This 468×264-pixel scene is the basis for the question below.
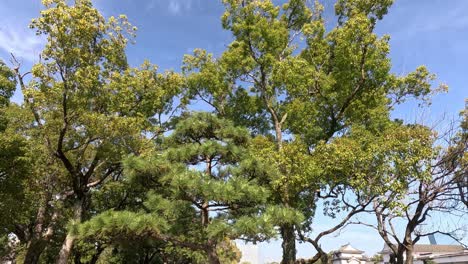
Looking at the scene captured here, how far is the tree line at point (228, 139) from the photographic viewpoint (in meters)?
6.75

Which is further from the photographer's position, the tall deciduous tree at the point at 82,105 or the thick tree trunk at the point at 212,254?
the tall deciduous tree at the point at 82,105

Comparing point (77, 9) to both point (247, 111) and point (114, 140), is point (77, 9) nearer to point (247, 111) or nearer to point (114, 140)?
point (114, 140)

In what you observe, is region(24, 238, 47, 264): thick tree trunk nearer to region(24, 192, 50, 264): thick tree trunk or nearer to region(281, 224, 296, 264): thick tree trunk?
region(24, 192, 50, 264): thick tree trunk

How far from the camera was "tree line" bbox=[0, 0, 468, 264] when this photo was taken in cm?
675

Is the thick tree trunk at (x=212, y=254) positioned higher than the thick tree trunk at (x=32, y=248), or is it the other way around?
the thick tree trunk at (x=32, y=248)

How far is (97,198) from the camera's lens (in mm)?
13648

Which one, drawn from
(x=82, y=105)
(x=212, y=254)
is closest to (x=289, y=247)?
(x=212, y=254)

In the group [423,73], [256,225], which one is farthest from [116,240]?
[423,73]

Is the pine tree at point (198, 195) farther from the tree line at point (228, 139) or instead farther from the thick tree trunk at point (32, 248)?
the thick tree trunk at point (32, 248)

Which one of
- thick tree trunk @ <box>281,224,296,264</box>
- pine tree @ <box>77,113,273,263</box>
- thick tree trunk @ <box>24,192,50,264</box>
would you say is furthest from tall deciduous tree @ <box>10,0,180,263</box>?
thick tree trunk @ <box>281,224,296,264</box>

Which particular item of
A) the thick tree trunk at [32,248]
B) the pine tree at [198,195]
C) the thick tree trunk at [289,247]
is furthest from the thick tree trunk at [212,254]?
the thick tree trunk at [32,248]

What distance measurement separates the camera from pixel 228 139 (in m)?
8.00

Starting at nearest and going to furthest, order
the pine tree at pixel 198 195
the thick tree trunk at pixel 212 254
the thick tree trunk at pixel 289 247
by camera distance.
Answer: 1. the pine tree at pixel 198 195
2. the thick tree trunk at pixel 212 254
3. the thick tree trunk at pixel 289 247

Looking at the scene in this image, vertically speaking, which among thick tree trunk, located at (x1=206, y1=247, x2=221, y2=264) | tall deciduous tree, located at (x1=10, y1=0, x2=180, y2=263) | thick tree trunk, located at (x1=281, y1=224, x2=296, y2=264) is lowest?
thick tree trunk, located at (x1=206, y1=247, x2=221, y2=264)
